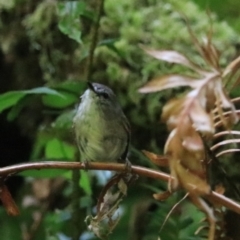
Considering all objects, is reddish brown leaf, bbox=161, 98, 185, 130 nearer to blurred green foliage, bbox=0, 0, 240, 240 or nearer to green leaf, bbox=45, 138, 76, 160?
blurred green foliage, bbox=0, 0, 240, 240

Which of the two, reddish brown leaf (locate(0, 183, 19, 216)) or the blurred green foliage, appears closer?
reddish brown leaf (locate(0, 183, 19, 216))

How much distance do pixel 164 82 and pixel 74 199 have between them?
34.1 inches

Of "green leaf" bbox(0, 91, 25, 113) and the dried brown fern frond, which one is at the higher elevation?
the dried brown fern frond

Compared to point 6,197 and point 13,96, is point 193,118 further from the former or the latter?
point 13,96

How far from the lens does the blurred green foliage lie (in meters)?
1.28

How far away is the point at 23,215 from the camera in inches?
59.6

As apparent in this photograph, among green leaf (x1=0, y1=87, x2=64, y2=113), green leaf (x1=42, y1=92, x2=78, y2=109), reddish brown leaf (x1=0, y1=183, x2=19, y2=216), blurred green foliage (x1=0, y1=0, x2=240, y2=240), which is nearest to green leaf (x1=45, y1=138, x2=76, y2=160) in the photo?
blurred green foliage (x1=0, y1=0, x2=240, y2=240)

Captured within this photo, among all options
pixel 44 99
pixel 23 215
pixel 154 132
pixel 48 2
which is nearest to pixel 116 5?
pixel 48 2

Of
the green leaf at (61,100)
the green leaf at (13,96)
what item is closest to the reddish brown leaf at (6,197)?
the green leaf at (13,96)

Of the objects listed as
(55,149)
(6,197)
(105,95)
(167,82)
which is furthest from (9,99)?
(167,82)

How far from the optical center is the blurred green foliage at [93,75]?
1.28 metres

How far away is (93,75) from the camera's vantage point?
65.8 inches

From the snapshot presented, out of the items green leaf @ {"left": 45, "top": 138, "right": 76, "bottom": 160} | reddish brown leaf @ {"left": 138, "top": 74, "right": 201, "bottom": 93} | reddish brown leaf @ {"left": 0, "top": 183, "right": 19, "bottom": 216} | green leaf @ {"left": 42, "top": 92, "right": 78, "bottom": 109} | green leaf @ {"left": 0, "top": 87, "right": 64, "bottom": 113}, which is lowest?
green leaf @ {"left": 45, "top": 138, "right": 76, "bottom": 160}

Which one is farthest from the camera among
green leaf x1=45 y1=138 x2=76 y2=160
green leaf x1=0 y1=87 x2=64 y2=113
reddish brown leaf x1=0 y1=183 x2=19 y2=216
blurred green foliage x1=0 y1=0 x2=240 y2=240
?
green leaf x1=45 y1=138 x2=76 y2=160
